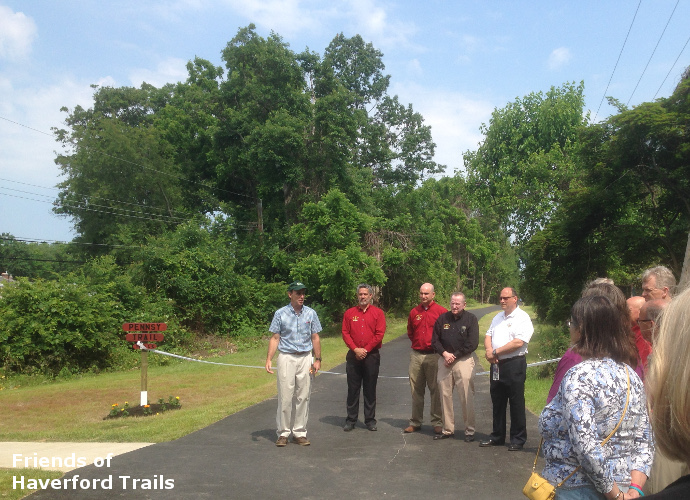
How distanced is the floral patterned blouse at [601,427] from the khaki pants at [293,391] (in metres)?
5.51

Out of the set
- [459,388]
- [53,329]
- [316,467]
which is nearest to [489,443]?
[459,388]

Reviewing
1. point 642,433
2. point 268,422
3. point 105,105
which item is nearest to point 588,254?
point 268,422

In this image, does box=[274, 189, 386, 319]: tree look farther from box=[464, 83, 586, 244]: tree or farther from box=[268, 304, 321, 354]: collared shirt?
box=[268, 304, 321, 354]: collared shirt

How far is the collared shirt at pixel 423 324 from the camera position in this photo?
30.7 ft

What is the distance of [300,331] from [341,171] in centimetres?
2830

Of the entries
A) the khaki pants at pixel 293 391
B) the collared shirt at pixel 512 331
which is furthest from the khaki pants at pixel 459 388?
the khaki pants at pixel 293 391

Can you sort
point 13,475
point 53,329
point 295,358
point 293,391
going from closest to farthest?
1. point 13,475
2. point 293,391
3. point 295,358
4. point 53,329

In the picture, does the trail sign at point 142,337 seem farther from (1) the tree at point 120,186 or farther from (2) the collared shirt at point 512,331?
(1) the tree at point 120,186

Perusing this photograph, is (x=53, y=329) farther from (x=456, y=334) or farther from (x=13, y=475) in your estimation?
(x=456, y=334)

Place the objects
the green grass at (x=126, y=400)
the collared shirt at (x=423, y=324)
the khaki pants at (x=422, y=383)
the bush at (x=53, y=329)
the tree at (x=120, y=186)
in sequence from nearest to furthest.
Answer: the khaki pants at (x=422, y=383)
the collared shirt at (x=423, y=324)
the green grass at (x=126, y=400)
the bush at (x=53, y=329)
the tree at (x=120, y=186)

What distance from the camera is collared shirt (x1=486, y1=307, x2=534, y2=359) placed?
8000mm

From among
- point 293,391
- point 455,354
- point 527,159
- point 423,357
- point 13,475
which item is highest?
point 527,159

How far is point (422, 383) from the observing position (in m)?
9.36

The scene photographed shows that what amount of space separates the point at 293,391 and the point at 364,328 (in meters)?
1.55
